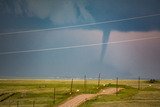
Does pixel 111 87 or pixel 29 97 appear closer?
pixel 29 97

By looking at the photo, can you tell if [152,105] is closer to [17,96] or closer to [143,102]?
[143,102]

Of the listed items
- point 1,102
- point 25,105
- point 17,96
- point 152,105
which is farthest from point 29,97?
point 152,105

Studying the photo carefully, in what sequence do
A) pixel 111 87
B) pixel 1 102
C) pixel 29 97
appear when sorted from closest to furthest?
pixel 1 102
pixel 29 97
pixel 111 87

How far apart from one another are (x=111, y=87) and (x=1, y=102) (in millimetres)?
43604

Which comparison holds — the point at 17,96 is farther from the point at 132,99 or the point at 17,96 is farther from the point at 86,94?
the point at 132,99

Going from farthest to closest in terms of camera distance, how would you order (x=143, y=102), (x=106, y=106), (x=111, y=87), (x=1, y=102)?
(x=111, y=87) → (x=1, y=102) → (x=143, y=102) → (x=106, y=106)

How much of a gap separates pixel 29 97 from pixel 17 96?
3936 millimetres

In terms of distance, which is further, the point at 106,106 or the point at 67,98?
the point at 67,98

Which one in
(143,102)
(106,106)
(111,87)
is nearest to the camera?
(106,106)

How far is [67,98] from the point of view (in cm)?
9962

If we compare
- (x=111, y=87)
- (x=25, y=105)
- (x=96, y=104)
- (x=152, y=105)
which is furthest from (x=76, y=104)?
(x=111, y=87)

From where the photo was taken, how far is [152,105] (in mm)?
86812

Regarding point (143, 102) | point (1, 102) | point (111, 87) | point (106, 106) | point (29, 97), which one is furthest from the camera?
point (111, 87)

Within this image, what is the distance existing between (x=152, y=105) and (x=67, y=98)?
2308 cm
